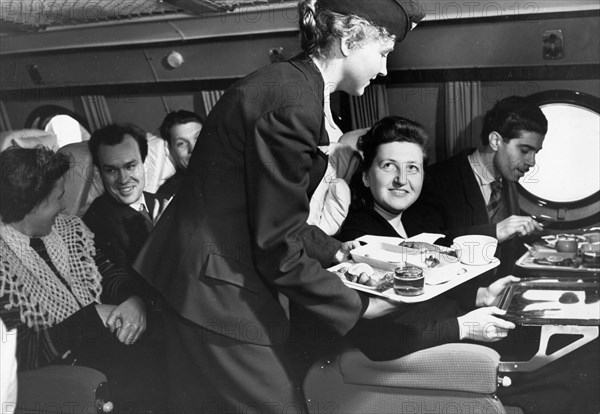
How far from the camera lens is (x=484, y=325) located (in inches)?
92.8

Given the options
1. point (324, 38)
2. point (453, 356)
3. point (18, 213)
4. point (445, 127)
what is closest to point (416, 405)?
point (453, 356)

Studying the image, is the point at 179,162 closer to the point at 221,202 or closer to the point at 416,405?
the point at 221,202

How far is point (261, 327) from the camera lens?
2.38m

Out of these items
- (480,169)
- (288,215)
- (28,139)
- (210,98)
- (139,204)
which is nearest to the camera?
(288,215)

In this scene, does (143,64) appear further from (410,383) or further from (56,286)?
(410,383)

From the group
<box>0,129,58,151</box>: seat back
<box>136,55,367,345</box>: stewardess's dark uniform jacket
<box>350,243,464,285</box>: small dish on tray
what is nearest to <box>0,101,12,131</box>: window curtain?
<box>0,129,58,151</box>: seat back

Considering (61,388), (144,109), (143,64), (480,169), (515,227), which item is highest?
(143,64)

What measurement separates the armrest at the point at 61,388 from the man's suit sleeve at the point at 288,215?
947 millimetres

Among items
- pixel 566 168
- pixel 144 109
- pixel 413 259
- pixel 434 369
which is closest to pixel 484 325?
pixel 434 369

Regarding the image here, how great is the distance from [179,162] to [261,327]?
2.35 ft

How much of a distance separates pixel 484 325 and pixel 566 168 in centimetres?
62

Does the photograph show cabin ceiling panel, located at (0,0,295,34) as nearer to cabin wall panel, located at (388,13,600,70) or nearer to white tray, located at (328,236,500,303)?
cabin wall panel, located at (388,13,600,70)

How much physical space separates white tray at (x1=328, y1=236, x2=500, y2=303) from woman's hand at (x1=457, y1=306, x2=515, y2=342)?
0.43 ft

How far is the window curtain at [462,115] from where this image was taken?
7.60 feet
